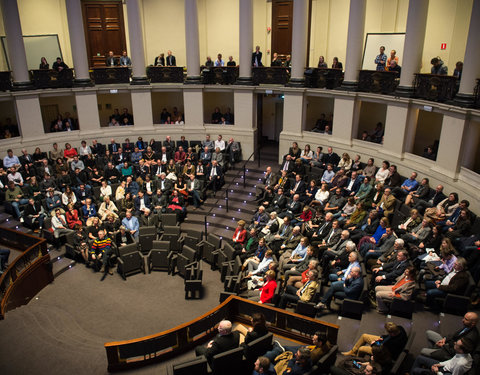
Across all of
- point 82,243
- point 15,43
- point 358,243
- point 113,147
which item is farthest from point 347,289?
point 15,43

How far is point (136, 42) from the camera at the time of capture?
59.0 feet

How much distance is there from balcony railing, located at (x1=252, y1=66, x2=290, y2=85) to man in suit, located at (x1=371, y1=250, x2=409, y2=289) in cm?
1048

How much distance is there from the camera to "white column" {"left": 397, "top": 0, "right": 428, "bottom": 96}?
1280 centimetres

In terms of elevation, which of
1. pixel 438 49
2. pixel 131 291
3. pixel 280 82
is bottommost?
pixel 131 291

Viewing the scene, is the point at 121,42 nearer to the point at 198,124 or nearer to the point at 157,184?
the point at 198,124

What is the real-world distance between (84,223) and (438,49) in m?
13.4

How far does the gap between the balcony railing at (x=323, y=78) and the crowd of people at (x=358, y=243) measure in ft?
11.3

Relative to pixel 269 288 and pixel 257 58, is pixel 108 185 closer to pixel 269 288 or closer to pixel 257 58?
pixel 269 288

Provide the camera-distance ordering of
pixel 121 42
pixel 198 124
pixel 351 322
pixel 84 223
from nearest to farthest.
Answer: pixel 351 322 → pixel 84 223 → pixel 198 124 → pixel 121 42

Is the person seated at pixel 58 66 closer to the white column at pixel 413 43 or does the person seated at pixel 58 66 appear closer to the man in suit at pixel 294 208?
the man in suit at pixel 294 208

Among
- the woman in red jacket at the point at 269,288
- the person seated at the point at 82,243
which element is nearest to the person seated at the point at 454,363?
the woman in red jacket at the point at 269,288

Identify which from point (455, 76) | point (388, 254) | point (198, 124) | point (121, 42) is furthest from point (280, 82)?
point (388, 254)

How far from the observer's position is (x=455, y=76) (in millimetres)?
11961

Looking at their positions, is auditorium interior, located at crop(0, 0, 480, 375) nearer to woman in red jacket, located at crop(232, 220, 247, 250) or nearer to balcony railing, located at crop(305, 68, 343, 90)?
balcony railing, located at crop(305, 68, 343, 90)
